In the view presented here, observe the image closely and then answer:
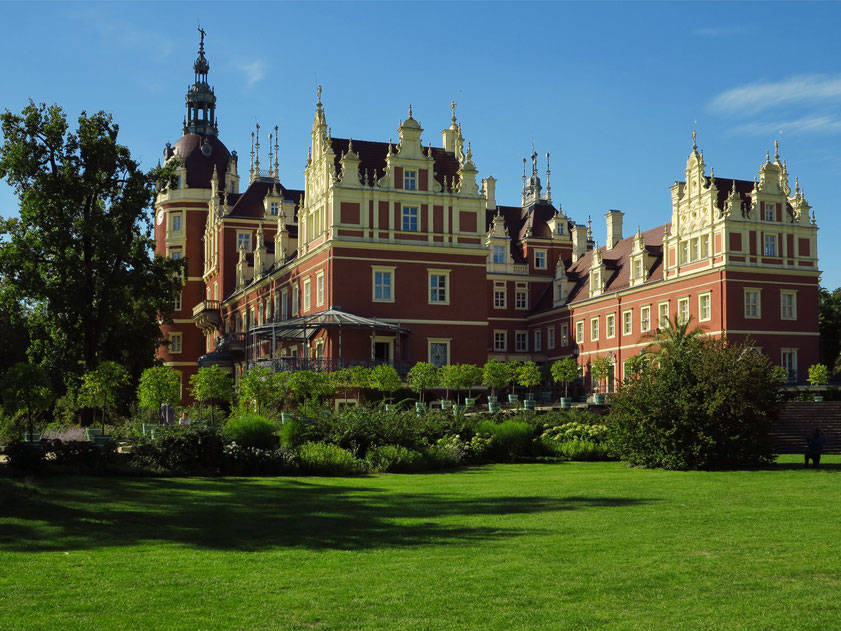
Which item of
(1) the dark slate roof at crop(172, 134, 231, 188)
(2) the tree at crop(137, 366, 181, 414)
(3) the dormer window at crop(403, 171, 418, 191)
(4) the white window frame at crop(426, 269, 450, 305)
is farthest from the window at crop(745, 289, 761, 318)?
(1) the dark slate roof at crop(172, 134, 231, 188)

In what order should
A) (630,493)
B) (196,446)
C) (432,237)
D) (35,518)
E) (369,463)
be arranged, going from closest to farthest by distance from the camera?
(35,518) < (630,493) < (196,446) < (369,463) < (432,237)

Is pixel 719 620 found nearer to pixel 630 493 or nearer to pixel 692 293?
pixel 630 493

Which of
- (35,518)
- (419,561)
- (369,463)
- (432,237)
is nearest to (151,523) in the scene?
(35,518)

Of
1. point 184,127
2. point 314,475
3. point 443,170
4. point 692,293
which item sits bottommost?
point 314,475

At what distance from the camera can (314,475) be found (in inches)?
867


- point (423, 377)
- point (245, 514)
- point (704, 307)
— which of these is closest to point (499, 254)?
point (704, 307)

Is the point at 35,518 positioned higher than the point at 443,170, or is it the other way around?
the point at 443,170

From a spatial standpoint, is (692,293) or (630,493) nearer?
(630,493)

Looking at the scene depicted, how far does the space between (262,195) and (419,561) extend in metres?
57.8

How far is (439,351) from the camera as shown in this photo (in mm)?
46812

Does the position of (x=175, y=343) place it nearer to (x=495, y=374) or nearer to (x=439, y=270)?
(x=439, y=270)

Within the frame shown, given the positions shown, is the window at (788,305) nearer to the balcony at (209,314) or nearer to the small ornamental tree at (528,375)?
the small ornamental tree at (528,375)

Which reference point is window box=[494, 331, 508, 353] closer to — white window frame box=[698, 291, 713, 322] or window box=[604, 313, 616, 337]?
window box=[604, 313, 616, 337]

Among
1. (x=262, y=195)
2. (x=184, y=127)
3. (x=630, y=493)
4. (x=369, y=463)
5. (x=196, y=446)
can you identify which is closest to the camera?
(x=630, y=493)
